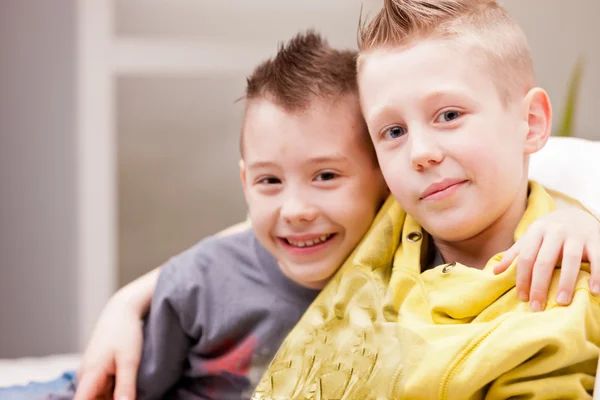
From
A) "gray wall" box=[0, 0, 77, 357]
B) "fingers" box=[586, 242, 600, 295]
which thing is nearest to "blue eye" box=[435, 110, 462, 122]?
"fingers" box=[586, 242, 600, 295]

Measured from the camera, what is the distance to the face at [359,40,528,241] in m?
0.86

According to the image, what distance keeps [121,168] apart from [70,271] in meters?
0.38

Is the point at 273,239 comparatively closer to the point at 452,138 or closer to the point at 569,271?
the point at 452,138

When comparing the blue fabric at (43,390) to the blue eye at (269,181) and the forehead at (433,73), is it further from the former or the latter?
the forehead at (433,73)

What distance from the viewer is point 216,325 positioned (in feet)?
3.70

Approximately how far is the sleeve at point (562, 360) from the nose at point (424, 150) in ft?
0.71

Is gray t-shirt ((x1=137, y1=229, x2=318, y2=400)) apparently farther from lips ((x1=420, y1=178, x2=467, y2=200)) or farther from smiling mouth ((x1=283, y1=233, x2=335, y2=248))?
lips ((x1=420, y1=178, x2=467, y2=200))

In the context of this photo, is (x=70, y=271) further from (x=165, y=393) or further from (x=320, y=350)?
(x=320, y=350)

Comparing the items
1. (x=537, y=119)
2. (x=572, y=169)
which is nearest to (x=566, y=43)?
(x=572, y=169)

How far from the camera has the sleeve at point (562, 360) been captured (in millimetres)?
718

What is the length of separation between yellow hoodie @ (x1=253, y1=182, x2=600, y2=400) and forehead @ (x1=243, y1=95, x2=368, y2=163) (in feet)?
0.37

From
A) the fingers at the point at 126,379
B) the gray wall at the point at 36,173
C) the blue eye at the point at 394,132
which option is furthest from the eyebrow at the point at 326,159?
the gray wall at the point at 36,173

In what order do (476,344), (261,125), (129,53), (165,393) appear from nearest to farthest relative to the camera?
1. (476,344)
2. (261,125)
3. (165,393)
4. (129,53)

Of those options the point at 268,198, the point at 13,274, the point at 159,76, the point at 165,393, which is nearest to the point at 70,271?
the point at 13,274
